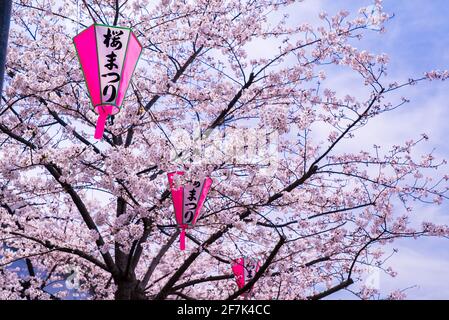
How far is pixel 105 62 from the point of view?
5.97 meters

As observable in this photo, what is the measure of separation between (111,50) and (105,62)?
0.55 feet

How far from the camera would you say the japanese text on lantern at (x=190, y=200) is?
7.62 metres

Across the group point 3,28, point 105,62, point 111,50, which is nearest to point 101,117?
point 105,62

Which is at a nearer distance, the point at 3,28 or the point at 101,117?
the point at 3,28

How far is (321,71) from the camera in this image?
909 centimetres

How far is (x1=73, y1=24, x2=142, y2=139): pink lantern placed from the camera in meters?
5.89

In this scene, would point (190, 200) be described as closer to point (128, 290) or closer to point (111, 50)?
point (128, 290)

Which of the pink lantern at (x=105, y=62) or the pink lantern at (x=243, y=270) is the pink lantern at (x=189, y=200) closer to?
the pink lantern at (x=243, y=270)

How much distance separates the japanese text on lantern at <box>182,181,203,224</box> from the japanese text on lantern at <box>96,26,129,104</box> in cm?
235

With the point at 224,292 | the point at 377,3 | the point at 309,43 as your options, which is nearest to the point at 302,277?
the point at 224,292

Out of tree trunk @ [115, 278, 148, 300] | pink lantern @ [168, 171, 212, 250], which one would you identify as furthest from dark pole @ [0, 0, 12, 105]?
tree trunk @ [115, 278, 148, 300]

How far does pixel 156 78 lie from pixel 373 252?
618cm
